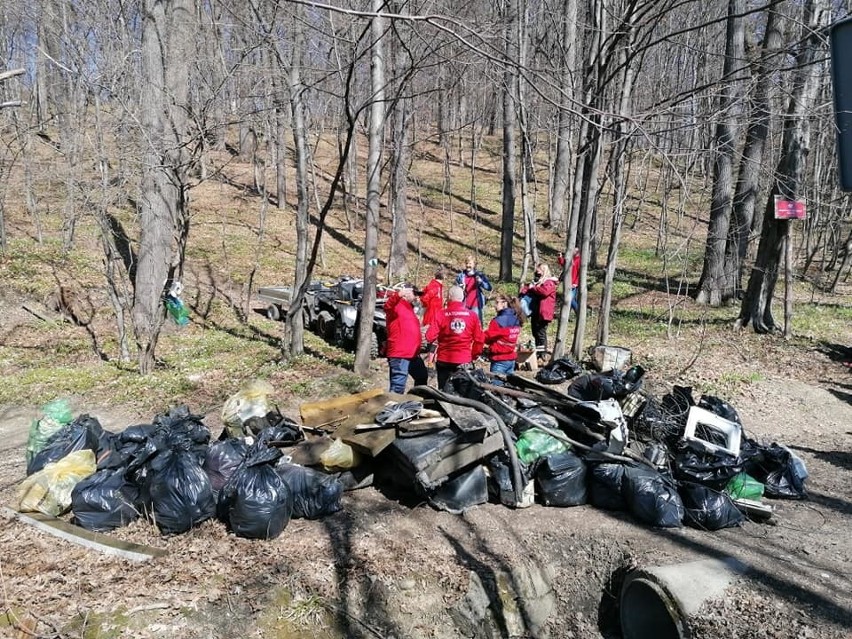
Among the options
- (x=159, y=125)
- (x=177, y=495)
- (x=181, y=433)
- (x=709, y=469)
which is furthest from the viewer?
(x=159, y=125)

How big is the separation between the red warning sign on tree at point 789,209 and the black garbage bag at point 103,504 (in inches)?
420

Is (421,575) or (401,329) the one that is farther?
(401,329)

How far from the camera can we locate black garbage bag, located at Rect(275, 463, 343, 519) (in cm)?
519

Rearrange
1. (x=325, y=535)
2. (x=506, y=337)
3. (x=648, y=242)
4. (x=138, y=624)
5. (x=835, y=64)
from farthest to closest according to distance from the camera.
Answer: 1. (x=648, y=242)
2. (x=506, y=337)
3. (x=325, y=535)
4. (x=138, y=624)
5. (x=835, y=64)

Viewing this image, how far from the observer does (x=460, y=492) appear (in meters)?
5.45

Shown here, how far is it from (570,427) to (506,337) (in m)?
2.14

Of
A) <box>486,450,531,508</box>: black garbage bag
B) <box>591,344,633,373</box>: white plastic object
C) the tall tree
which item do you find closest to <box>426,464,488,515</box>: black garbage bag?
<box>486,450,531,508</box>: black garbage bag

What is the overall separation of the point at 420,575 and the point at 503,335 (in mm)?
4022

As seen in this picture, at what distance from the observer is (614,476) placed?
215 inches

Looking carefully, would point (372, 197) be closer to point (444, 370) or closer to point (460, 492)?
point (444, 370)

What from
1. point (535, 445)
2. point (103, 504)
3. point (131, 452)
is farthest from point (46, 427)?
point (535, 445)

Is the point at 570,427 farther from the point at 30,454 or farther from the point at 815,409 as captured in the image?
the point at 30,454

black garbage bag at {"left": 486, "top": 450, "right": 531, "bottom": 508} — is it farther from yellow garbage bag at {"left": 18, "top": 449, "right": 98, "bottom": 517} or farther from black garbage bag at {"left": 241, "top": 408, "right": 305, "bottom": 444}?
yellow garbage bag at {"left": 18, "top": 449, "right": 98, "bottom": 517}

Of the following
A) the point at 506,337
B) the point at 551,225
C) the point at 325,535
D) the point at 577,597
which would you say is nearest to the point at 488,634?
the point at 577,597
